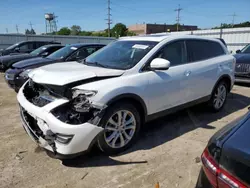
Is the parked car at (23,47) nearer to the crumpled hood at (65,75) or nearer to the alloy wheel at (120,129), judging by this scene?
the crumpled hood at (65,75)

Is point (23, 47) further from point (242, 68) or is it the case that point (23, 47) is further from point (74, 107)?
point (74, 107)

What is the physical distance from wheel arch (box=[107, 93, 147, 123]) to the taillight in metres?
1.60

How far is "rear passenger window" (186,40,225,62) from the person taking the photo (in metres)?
4.37

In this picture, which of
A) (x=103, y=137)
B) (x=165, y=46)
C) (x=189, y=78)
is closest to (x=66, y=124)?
(x=103, y=137)

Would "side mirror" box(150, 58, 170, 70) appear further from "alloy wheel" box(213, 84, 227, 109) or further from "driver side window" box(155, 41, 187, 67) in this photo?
"alloy wheel" box(213, 84, 227, 109)

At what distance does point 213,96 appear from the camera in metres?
4.95

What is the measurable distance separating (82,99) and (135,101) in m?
0.84

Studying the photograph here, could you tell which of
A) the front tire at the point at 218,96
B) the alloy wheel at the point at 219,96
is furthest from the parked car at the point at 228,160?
the alloy wheel at the point at 219,96

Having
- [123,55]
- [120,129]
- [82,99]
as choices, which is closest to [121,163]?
[120,129]

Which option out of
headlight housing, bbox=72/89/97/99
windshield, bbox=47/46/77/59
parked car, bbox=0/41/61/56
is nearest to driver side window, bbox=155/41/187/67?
headlight housing, bbox=72/89/97/99

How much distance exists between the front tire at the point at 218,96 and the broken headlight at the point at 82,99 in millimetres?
3122

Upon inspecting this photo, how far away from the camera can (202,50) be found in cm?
467

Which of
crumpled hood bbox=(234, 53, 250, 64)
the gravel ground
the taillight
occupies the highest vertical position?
crumpled hood bbox=(234, 53, 250, 64)

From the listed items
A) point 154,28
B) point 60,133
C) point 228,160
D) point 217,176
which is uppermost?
point 154,28
